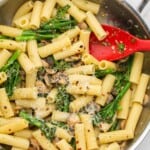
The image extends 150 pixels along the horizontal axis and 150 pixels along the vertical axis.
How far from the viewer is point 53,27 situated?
74.8 inches

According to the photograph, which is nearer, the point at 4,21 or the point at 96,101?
the point at 96,101

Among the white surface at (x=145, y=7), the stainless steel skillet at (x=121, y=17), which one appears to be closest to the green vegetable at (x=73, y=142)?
the stainless steel skillet at (x=121, y=17)

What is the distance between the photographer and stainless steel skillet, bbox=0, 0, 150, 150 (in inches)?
74.6

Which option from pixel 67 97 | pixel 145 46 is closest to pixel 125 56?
pixel 145 46

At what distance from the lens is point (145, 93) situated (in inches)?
75.3

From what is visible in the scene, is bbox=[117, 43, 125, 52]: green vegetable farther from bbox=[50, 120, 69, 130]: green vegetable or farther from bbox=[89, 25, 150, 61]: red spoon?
bbox=[50, 120, 69, 130]: green vegetable

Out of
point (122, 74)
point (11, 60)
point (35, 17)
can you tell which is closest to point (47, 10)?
point (35, 17)

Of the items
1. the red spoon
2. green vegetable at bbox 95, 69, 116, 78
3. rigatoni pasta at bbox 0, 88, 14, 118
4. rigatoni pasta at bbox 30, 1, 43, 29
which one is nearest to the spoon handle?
the red spoon

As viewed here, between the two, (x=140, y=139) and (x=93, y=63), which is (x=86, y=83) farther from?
(x=140, y=139)

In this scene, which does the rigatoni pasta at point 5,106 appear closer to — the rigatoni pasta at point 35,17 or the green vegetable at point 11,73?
the green vegetable at point 11,73

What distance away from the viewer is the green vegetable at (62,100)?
183 cm

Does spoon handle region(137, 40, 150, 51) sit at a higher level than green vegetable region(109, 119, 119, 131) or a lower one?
higher

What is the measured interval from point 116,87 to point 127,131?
0.16m

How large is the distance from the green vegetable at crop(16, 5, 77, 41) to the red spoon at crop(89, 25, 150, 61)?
0.09 m
